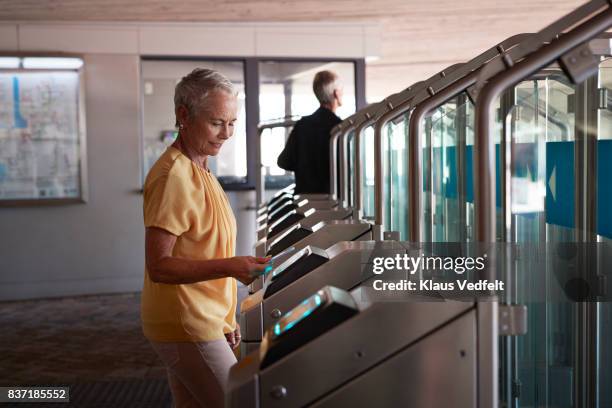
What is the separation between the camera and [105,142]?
6691mm

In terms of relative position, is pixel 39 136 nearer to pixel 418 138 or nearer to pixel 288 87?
pixel 288 87

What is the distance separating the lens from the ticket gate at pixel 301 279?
6.21 ft

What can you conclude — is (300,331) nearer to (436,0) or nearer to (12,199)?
(436,0)

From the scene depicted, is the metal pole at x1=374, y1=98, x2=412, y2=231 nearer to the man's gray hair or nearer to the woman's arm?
the woman's arm

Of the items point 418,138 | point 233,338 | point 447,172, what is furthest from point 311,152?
point 418,138

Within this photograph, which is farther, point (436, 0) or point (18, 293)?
point (18, 293)

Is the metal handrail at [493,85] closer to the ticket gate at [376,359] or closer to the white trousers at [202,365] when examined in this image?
the ticket gate at [376,359]

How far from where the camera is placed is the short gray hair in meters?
1.76

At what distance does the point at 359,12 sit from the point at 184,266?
4921 mm

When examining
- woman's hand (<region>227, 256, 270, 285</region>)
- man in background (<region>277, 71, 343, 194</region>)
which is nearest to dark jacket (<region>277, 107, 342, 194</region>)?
man in background (<region>277, 71, 343, 194</region>)

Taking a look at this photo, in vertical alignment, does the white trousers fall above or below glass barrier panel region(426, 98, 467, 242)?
below

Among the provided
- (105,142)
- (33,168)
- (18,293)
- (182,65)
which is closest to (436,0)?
(182,65)

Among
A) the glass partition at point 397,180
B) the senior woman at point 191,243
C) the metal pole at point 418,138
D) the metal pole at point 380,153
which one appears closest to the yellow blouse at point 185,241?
the senior woman at point 191,243

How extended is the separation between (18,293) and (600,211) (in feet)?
18.8
